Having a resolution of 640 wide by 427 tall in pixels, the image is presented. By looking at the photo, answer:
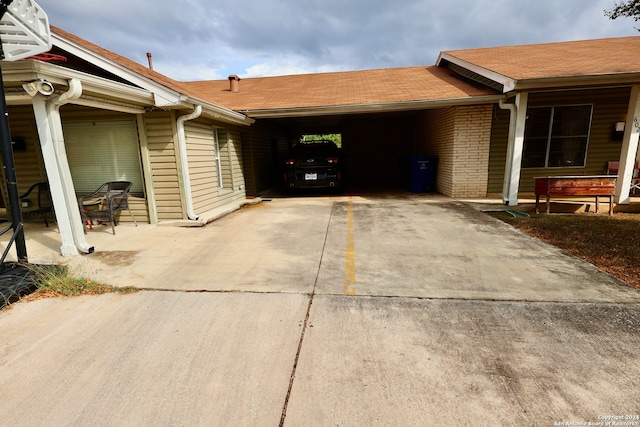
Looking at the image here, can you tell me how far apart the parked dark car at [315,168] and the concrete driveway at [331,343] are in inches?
213

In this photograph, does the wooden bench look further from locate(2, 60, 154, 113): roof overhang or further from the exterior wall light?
the exterior wall light

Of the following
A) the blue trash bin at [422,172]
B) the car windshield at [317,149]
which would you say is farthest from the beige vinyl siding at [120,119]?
the blue trash bin at [422,172]

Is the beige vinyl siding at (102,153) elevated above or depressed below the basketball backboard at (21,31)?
below

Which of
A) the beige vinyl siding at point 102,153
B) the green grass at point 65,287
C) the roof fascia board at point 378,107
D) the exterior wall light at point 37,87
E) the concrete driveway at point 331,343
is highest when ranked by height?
the roof fascia board at point 378,107

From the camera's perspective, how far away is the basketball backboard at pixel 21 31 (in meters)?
3.44

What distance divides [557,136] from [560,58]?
84.0 inches

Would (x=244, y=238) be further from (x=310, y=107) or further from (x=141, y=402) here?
(x=310, y=107)

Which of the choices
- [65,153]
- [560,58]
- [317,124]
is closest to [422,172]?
[560,58]

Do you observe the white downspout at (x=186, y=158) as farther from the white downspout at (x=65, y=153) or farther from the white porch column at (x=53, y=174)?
the white porch column at (x=53, y=174)

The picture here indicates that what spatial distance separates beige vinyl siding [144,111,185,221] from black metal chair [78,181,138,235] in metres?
0.58

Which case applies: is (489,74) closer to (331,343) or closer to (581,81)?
(581,81)

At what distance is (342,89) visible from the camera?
10.8 m

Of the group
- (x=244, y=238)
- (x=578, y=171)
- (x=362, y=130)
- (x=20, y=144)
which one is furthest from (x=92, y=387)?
(x=362, y=130)

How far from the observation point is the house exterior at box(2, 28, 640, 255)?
5090 millimetres
